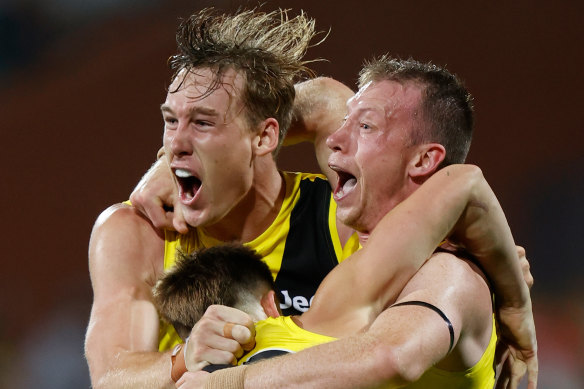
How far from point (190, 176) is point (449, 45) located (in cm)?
346

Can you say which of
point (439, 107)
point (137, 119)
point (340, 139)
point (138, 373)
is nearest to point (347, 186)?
point (340, 139)

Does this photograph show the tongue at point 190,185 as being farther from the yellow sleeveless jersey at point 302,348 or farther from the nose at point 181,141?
the yellow sleeveless jersey at point 302,348

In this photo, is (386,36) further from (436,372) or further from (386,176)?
(436,372)

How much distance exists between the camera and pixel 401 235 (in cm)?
234

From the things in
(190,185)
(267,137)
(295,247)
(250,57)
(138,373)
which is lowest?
(138,373)

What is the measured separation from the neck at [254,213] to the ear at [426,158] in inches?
27.3

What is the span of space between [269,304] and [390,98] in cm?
81

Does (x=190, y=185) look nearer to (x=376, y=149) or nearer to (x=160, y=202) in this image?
(x=160, y=202)

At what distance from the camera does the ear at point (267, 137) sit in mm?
3186

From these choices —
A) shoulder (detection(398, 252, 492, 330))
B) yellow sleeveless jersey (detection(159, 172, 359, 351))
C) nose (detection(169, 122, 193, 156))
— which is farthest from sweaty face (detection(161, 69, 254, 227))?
shoulder (detection(398, 252, 492, 330))

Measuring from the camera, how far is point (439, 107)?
111 inches

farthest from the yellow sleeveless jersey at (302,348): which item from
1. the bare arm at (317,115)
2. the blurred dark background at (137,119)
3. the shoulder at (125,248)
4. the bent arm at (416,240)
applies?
the blurred dark background at (137,119)

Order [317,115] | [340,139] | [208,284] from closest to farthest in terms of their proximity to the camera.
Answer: [208,284] < [340,139] < [317,115]

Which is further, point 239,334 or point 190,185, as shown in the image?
point 190,185
